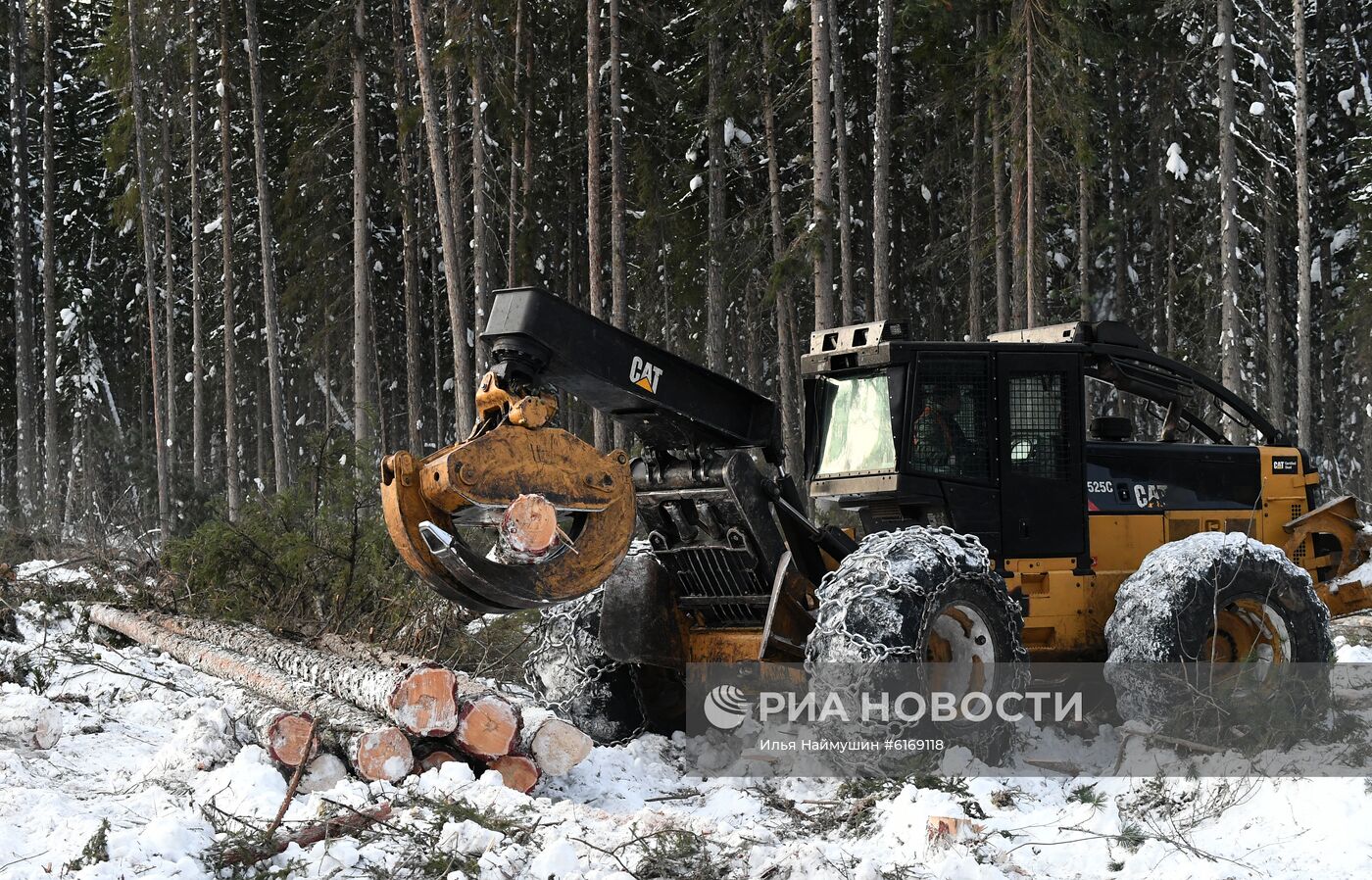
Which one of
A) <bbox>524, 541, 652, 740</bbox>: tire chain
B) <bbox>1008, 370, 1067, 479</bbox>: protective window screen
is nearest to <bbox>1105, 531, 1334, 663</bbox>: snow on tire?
<bbox>1008, 370, 1067, 479</bbox>: protective window screen

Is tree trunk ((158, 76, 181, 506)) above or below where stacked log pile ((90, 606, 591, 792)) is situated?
above

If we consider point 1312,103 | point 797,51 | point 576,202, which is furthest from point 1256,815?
point 1312,103

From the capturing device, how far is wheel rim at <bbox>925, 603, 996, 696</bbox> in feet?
24.5

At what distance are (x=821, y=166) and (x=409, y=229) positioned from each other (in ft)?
51.9

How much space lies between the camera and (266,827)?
5867mm

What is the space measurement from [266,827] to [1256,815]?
437 cm

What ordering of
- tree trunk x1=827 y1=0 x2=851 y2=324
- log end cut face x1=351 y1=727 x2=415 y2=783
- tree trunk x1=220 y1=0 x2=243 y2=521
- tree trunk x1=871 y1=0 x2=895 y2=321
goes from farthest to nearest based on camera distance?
1. tree trunk x1=220 y1=0 x2=243 y2=521
2. tree trunk x1=827 y1=0 x2=851 y2=324
3. tree trunk x1=871 y1=0 x2=895 y2=321
4. log end cut face x1=351 y1=727 x2=415 y2=783

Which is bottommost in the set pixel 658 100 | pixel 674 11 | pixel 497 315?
pixel 497 315

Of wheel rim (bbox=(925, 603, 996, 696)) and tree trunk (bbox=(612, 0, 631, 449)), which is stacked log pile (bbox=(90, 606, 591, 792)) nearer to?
wheel rim (bbox=(925, 603, 996, 696))

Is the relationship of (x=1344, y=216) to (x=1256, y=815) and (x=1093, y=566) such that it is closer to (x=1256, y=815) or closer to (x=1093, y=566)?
(x=1093, y=566)

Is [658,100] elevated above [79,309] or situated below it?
above

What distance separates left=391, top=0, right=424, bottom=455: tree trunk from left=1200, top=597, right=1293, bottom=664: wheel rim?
63.0 feet

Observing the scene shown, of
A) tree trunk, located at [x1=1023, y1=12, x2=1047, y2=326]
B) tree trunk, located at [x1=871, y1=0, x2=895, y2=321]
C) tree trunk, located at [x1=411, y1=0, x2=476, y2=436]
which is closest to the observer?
tree trunk, located at [x1=871, y1=0, x2=895, y2=321]

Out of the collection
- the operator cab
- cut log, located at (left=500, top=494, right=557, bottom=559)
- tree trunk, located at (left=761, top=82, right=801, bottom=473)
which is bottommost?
cut log, located at (left=500, top=494, right=557, bottom=559)
